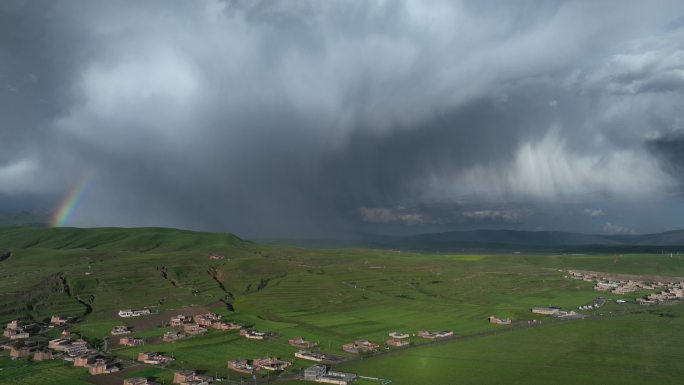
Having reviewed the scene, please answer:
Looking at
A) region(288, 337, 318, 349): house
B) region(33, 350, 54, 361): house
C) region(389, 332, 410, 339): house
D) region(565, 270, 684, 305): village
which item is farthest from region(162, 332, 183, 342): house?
region(565, 270, 684, 305): village

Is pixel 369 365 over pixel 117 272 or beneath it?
beneath

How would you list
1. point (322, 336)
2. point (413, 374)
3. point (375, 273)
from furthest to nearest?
point (375, 273) → point (322, 336) → point (413, 374)

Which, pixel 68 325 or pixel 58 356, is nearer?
pixel 58 356

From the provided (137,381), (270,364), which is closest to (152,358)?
(137,381)

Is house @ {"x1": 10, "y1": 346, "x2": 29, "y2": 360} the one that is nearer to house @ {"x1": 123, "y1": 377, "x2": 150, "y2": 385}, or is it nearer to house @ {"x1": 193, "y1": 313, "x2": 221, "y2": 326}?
house @ {"x1": 123, "y1": 377, "x2": 150, "y2": 385}

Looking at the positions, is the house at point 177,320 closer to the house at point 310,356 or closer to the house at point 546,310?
the house at point 310,356

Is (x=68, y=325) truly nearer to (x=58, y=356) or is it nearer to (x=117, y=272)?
(x=58, y=356)

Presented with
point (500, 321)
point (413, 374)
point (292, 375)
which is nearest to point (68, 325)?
point (292, 375)
